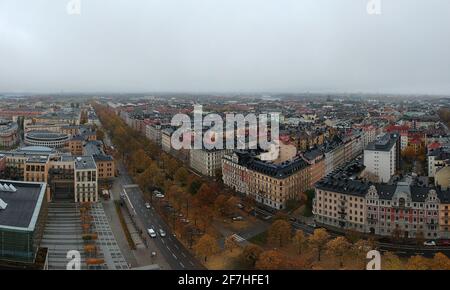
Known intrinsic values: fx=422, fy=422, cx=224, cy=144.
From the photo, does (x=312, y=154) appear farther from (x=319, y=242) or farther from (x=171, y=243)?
(x=171, y=243)

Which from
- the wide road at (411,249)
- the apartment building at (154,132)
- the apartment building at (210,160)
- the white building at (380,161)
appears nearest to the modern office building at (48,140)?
the apartment building at (154,132)

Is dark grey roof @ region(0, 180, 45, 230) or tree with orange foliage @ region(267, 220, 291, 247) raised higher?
dark grey roof @ region(0, 180, 45, 230)

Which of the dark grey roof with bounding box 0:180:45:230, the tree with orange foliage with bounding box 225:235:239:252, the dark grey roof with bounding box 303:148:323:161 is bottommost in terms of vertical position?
the tree with orange foliage with bounding box 225:235:239:252

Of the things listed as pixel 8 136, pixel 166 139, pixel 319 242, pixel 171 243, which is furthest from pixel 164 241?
pixel 8 136

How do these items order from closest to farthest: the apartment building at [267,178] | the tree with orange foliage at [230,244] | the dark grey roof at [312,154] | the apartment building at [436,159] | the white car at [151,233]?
1. the tree with orange foliage at [230,244]
2. the white car at [151,233]
3. the apartment building at [267,178]
4. the dark grey roof at [312,154]
5. the apartment building at [436,159]

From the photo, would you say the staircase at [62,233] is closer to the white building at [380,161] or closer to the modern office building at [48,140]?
the modern office building at [48,140]

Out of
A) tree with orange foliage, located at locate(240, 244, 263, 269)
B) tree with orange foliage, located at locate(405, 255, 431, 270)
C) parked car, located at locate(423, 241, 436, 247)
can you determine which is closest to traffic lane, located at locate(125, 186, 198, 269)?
tree with orange foliage, located at locate(240, 244, 263, 269)

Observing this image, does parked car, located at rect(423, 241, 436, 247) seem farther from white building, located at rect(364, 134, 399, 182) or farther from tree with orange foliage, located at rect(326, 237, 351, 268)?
white building, located at rect(364, 134, 399, 182)
